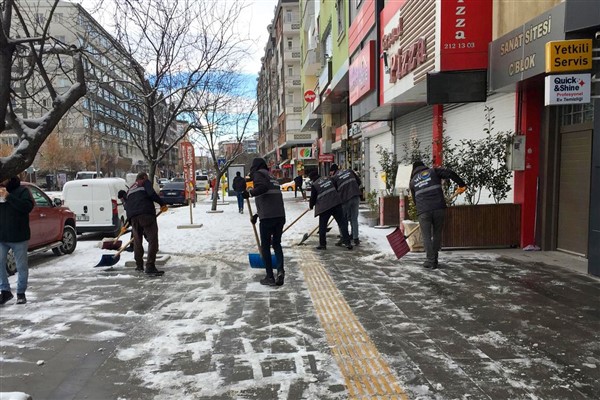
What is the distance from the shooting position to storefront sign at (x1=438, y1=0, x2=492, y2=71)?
8.83 m

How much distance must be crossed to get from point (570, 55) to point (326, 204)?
5063mm

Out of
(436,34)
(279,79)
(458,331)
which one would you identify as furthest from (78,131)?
(458,331)

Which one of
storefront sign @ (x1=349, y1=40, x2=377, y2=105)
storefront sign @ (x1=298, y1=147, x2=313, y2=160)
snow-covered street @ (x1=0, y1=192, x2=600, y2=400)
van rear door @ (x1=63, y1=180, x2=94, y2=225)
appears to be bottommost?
snow-covered street @ (x1=0, y1=192, x2=600, y2=400)

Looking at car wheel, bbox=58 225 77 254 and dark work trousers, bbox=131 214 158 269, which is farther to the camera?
car wheel, bbox=58 225 77 254

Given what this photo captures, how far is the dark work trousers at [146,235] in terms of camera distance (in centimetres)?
761

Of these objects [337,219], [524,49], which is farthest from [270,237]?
[524,49]

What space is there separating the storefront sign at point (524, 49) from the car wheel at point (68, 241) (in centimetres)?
935

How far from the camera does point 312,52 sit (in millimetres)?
33656

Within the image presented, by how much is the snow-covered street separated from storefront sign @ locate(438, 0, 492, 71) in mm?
3910

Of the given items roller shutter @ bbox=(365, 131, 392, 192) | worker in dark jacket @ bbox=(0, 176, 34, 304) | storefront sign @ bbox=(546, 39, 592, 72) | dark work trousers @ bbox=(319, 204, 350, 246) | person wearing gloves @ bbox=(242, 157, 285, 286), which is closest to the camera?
worker in dark jacket @ bbox=(0, 176, 34, 304)

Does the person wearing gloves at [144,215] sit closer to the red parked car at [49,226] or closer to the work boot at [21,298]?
the work boot at [21,298]

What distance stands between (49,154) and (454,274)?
54817 mm

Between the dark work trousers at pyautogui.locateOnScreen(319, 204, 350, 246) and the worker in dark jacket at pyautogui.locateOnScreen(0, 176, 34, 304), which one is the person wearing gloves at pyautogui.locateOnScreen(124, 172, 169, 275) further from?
the dark work trousers at pyautogui.locateOnScreen(319, 204, 350, 246)

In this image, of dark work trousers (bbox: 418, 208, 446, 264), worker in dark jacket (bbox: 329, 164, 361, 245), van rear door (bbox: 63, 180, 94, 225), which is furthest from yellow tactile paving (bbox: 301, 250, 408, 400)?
van rear door (bbox: 63, 180, 94, 225)
